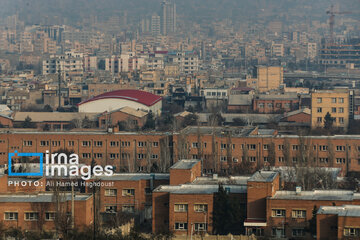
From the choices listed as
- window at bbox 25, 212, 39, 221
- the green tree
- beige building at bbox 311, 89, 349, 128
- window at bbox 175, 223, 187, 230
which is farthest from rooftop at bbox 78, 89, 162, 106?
window at bbox 25, 212, 39, 221

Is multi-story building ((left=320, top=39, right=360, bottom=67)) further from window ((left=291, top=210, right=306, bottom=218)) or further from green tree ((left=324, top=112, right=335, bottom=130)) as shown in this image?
window ((left=291, top=210, right=306, bottom=218))

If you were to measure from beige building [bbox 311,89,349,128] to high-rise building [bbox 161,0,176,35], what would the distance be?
7637 centimetres

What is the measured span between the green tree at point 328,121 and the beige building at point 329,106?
0.09 m

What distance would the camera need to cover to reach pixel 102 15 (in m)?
115

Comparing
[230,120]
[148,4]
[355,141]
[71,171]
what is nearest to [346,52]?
[230,120]

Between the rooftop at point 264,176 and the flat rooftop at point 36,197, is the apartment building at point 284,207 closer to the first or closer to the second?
the rooftop at point 264,176

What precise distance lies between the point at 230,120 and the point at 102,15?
88203 millimetres

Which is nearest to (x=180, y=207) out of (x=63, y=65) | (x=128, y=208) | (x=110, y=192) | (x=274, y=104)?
(x=128, y=208)

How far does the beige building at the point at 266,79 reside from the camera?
40.9 meters

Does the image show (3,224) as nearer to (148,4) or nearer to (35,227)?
(35,227)

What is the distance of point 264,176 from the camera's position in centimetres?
1398

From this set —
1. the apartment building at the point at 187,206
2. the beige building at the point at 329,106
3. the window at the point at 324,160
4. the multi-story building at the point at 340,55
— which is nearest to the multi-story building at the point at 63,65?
the multi-story building at the point at 340,55

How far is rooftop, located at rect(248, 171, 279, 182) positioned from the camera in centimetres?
1357

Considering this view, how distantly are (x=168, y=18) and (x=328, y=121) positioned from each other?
8029 cm
